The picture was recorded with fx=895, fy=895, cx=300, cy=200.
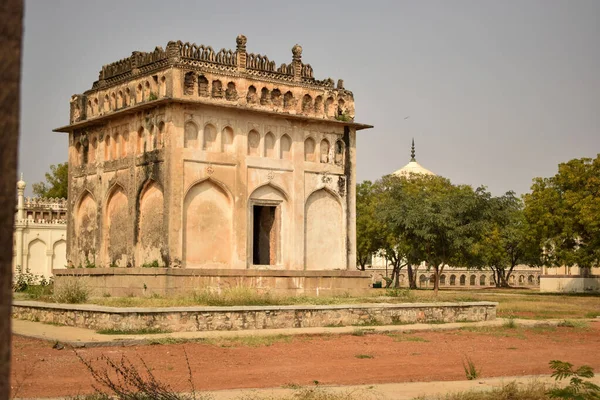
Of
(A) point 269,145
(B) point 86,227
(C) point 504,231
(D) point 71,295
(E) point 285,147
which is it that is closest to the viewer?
(D) point 71,295

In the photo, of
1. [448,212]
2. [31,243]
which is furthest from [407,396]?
[31,243]

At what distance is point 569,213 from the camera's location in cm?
4816

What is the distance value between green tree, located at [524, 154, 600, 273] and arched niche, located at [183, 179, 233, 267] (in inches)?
971

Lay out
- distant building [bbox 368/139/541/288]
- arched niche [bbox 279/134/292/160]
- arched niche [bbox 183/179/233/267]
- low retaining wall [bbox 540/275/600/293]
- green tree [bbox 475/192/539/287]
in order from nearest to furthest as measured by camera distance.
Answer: arched niche [bbox 183/179/233/267] < arched niche [bbox 279/134/292/160] < green tree [bbox 475/192/539/287] < low retaining wall [bbox 540/275/600/293] < distant building [bbox 368/139/541/288]

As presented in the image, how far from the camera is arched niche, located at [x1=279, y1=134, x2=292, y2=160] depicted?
2933 cm

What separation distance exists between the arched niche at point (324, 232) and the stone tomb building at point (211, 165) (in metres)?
0.04

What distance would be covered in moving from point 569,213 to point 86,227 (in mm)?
27959

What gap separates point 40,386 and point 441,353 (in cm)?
773

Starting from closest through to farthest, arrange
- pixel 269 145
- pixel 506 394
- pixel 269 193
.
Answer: pixel 506 394 → pixel 269 193 → pixel 269 145

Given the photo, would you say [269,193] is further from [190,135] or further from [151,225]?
[151,225]

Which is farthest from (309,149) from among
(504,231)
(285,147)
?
(504,231)

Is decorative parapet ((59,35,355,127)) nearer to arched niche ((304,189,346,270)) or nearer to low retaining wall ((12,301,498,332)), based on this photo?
arched niche ((304,189,346,270))

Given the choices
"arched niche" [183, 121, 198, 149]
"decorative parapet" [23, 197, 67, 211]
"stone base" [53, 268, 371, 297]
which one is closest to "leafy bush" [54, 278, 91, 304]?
"stone base" [53, 268, 371, 297]

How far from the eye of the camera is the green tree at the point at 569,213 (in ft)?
152
